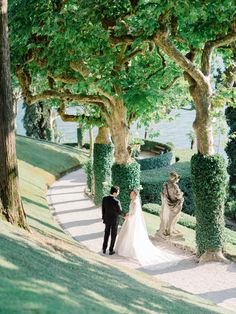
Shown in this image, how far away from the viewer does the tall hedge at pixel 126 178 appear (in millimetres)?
20172

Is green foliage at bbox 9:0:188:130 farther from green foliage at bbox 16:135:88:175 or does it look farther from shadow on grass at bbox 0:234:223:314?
green foliage at bbox 16:135:88:175

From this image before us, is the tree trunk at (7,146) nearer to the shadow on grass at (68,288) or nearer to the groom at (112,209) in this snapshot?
the shadow on grass at (68,288)

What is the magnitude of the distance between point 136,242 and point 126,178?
13.6 ft

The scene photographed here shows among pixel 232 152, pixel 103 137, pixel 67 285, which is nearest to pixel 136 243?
pixel 67 285

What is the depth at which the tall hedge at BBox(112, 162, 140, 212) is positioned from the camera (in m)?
20.2

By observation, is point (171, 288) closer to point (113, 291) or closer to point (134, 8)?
point (113, 291)

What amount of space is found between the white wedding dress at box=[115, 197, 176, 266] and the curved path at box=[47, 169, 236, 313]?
324 millimetres

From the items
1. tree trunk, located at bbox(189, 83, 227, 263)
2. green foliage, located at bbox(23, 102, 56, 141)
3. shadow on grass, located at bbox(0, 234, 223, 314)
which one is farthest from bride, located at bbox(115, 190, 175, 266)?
green foliage, located at bbox(23, 102, 56, 141)

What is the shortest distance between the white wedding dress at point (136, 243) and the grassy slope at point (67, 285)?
2.78 m

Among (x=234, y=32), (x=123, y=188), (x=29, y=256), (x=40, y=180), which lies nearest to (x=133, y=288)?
(x=29, y=256)

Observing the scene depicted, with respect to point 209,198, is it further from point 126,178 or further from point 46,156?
point 46,156

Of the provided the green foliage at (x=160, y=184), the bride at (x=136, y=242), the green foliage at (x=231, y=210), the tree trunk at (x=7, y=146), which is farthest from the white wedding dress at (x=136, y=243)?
the green foliage at (x=231, y=210)

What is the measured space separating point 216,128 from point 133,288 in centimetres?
1110

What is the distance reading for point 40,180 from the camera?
109ft
